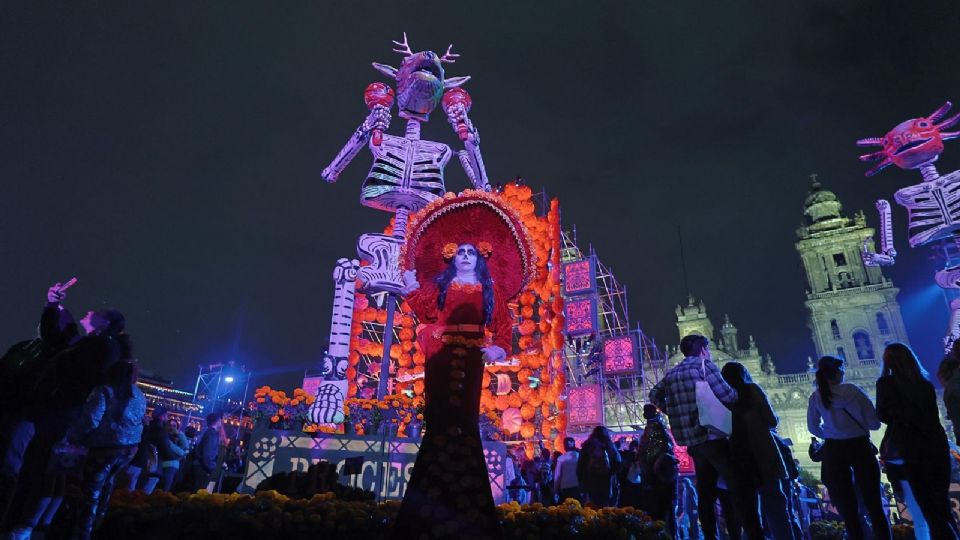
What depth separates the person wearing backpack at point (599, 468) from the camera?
20.7 ft

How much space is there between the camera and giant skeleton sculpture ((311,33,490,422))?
1505 centimetres

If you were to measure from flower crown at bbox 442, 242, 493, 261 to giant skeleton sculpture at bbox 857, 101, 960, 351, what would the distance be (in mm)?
16628

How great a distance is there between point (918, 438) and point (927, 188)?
1603 cm

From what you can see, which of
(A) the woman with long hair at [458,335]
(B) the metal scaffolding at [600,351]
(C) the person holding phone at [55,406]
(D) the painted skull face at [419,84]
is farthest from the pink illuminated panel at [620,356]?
(C) the person holding phone at [55,406]

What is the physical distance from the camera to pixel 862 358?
37.3 meters

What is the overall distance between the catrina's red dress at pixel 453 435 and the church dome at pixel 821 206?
168ft

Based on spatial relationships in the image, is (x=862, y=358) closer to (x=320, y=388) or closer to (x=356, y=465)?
(x=320, y=388)

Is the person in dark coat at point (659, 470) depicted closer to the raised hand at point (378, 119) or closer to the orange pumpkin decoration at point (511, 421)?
the orange pumpkin decoration at point (511, 421)

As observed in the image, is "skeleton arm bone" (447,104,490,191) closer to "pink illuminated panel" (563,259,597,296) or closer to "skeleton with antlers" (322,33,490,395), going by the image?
"skeleton with antlers" (322,33,490,395)

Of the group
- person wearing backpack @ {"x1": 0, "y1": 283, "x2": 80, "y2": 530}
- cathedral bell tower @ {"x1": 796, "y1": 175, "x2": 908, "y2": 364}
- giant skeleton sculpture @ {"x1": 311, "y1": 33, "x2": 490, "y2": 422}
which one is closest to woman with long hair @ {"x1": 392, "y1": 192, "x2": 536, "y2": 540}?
person wearing backpack @ {"x1": 0, "y1": 283, "x2": 80, "y2": 530}

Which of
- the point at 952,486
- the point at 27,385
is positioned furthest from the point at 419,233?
the point at 952,486

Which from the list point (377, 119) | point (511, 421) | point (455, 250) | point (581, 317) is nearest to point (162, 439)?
point (455, 250)

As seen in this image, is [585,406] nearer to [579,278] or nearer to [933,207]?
[579,278]

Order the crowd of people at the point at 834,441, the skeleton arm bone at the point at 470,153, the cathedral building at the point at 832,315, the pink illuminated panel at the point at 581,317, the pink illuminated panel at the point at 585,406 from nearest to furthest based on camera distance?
the crowd of people at the point at 834,441
the skeleton arm bone at the point at 470,153
the pink illuminated panel at the point at 585,406
the pink illuminated panel at the point at 581,317
the cathedral building at the point at 832,315
